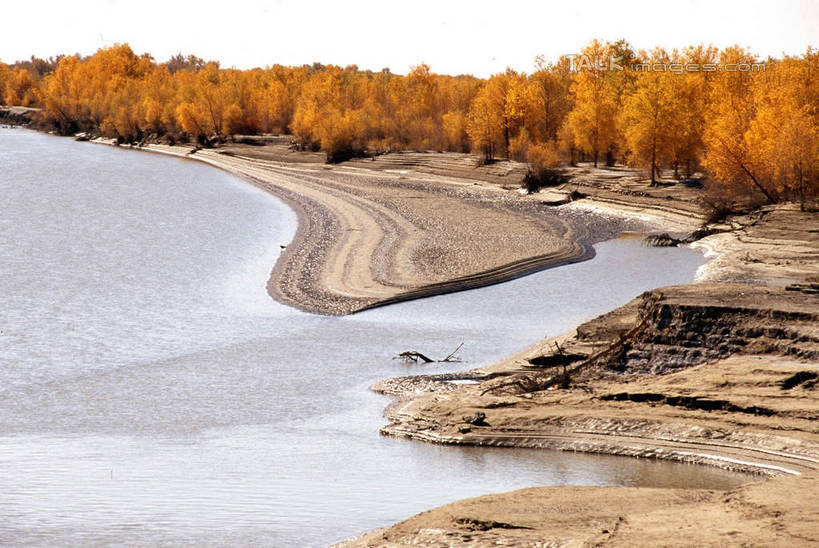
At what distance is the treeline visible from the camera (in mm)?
55625

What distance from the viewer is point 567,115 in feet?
280

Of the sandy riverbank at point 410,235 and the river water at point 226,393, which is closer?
the river water at point 226,393

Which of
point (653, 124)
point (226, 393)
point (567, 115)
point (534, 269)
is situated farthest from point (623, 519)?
point (567, 115)

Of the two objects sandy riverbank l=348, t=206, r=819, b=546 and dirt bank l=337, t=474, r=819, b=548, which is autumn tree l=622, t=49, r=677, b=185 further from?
dirt bank l=337, t=474, r=819, b=548

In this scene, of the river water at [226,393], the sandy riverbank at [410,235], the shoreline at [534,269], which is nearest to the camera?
the river water at [226,393]

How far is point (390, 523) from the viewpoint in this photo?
16250 millimetres

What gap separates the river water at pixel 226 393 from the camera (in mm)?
17250

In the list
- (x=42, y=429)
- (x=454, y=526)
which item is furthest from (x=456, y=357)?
(x=454, y=526)

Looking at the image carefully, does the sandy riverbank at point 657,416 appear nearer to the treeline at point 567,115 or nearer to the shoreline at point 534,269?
the shoreline at point 534,269

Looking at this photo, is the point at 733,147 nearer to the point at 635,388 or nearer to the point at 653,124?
the point at 653,124

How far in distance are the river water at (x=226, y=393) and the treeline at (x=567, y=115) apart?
10.2 m

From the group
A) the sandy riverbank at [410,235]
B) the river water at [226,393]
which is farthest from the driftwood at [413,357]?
the sandy riverbank at [410,235]

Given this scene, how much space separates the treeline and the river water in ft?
33.3

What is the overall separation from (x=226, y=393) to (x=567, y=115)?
65.5 m
